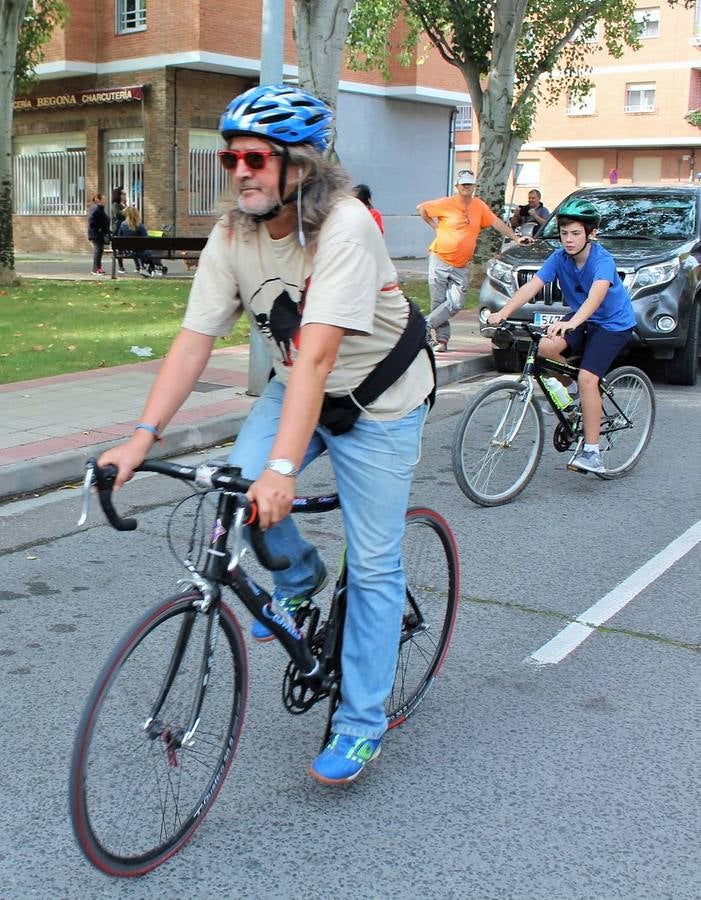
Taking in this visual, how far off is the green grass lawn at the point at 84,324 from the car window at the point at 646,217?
3900 millimetres

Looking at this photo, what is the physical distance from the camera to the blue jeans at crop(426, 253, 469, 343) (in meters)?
11.8

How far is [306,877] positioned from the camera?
9.37 feet

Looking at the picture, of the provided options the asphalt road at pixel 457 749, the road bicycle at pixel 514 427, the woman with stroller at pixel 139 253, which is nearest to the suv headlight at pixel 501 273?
the road bicycle at pixel 514 427

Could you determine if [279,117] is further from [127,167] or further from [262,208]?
[127,167]

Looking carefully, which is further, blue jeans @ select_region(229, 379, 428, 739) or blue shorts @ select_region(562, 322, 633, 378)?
blue shorts @ select_region(562, 322, 633, 378)

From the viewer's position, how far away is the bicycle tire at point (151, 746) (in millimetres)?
2607

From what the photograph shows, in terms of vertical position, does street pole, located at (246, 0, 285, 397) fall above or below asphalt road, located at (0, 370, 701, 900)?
above

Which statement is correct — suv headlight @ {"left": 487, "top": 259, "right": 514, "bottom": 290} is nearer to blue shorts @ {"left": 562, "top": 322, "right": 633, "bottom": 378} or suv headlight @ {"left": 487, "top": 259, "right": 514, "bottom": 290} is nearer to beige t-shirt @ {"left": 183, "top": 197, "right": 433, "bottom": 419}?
blue shorts @ {"left": 562, "top": 322, "right": 633, "bottom": 378}

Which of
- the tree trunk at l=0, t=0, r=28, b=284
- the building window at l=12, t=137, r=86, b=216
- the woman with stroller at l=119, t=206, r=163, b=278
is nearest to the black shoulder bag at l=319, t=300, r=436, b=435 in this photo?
the tree trunk at l=0, t=0, r=28, b=284

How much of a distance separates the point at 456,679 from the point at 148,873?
160cm

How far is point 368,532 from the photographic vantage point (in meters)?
3.15

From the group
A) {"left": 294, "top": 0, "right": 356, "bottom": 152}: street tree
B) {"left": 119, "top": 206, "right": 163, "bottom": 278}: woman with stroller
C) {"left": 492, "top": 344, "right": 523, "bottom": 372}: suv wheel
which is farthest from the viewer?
{"left": 119, "top": 206, "right": 163, "bottom": 278}: woman with stroller

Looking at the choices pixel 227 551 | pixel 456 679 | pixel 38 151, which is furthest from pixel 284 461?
pixel 38 151

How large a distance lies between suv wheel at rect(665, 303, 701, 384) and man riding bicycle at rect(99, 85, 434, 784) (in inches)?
308
